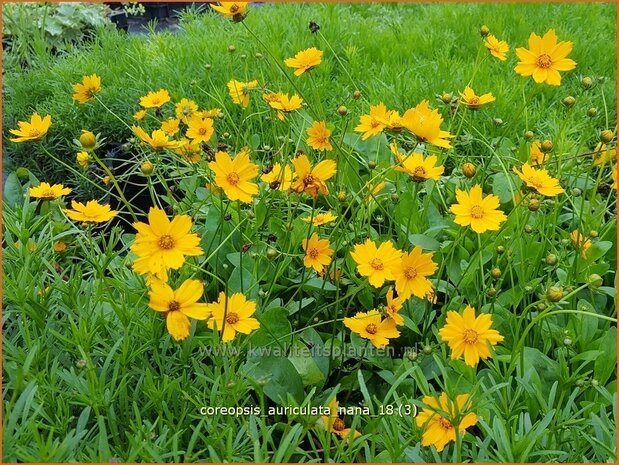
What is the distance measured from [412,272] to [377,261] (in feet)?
0.18

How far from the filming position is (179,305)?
78 centimetres

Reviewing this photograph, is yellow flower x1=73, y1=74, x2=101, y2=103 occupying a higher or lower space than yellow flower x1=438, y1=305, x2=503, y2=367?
higher

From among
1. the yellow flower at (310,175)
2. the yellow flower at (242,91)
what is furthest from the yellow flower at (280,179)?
the yellow flower at (242,91)

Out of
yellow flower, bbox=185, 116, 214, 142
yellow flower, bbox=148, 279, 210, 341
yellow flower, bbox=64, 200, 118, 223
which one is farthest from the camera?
yellow flower, bbox=185, 116, 214, 142

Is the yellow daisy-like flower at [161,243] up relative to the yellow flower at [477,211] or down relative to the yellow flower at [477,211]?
up

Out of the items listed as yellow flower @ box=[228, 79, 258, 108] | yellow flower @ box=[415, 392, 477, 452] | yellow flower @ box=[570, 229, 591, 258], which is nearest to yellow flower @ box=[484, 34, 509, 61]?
yellow flower @ box=[570, 229, 591, 258]

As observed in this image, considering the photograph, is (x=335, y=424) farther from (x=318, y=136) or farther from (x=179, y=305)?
(x=318, y=136)

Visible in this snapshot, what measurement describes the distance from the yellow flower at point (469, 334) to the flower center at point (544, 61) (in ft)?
1.75

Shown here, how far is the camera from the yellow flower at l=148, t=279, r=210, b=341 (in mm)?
769

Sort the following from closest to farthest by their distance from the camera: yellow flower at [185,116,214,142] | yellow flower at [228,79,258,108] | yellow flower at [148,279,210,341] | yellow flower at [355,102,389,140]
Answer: yellow flower at [148,279,210,341] < yellow flower at [355,102,389,140] < yellow flower at [185,116,214,142] < yellow flower at [228,79,258,108]

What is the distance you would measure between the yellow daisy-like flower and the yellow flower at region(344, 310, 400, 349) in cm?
28

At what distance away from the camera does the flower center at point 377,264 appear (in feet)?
3.04

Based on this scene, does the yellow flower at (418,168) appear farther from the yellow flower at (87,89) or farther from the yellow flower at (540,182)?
the yellow flower at (87,89)

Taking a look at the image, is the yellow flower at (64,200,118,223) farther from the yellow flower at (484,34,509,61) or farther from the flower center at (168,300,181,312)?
the yellow flower at (484,34,509,61)
